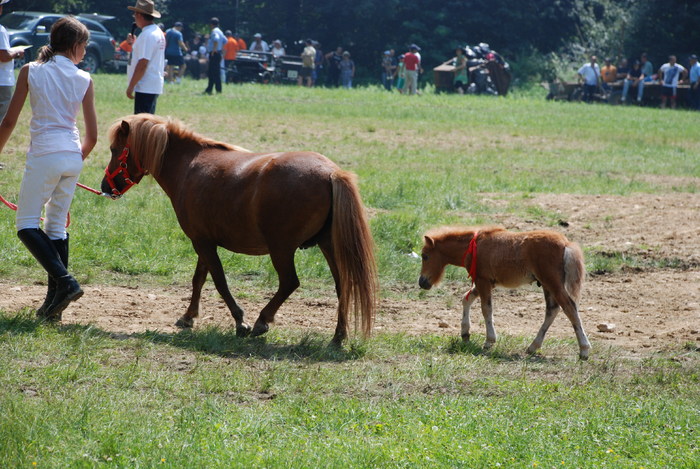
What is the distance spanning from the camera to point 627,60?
156ft

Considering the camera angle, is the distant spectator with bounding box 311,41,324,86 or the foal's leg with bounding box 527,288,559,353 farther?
the distant spectator with bounding box 311,41,324,86

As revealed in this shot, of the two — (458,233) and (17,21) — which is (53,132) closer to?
(458,233)

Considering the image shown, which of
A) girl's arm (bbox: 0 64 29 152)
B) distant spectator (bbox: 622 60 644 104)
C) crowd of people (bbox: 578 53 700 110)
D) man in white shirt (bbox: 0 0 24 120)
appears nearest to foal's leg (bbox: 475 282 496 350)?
girl's arm (bbox: 0 64 29 152)

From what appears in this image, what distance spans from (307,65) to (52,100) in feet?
118

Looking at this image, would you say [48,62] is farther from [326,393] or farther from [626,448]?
[626,448]

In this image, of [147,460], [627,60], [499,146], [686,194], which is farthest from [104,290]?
[627,60]

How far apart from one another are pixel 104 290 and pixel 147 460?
4.46 meters


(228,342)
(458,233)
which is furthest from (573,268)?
(228,342)

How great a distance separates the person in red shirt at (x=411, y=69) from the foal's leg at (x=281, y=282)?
31.1m

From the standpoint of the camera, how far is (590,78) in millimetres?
41344

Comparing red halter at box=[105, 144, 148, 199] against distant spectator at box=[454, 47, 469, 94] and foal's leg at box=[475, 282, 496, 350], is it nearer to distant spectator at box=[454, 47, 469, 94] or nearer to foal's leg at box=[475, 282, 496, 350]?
foal's leg at box=[475, 282, 496, 350]

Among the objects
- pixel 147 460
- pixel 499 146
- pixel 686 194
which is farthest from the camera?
pixel 499 146

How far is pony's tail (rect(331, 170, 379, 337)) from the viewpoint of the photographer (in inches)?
271

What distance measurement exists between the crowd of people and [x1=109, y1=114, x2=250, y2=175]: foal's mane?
35.3m
